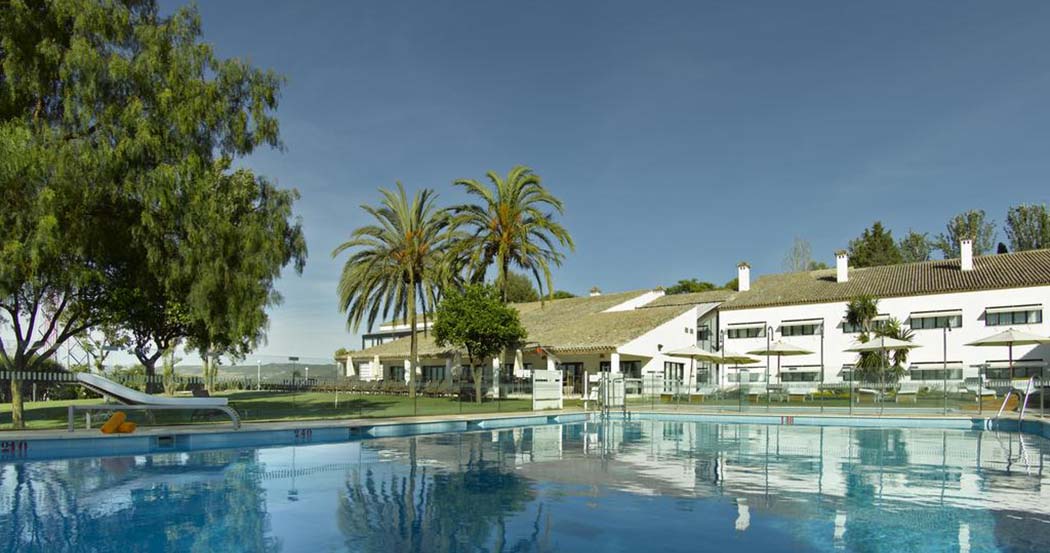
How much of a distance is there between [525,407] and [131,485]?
59.4 feet

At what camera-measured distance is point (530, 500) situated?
10891 millimetres

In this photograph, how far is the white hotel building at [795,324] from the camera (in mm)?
36250

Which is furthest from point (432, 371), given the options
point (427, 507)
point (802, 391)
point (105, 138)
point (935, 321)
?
point (427, 507)

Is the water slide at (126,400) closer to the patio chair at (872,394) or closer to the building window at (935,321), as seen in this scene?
the patio chair at (872,394)

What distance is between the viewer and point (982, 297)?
36938mm

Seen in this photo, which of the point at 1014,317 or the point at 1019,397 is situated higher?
the point at 1014,317

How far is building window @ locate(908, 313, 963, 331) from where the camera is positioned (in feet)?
124

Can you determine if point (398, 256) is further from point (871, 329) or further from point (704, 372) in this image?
point (871, 329)

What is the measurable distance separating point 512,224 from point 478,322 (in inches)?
171

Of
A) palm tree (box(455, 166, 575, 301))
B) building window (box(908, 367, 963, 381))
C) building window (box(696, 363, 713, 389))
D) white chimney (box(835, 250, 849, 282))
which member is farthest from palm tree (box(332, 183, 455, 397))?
white chimney (box(835, 250, 849, 282))

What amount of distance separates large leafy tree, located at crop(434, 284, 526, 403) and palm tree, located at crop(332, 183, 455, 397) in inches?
72.2

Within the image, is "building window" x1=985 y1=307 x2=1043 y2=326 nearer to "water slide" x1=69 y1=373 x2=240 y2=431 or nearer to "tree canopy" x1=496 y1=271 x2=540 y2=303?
"water slide" x1=69 y1=373 x2=240 y2=431

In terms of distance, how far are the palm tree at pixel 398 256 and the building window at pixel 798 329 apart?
19.9m

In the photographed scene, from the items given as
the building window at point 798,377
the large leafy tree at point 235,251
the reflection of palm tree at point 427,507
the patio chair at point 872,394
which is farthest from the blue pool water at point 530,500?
the building window at point 798,377
